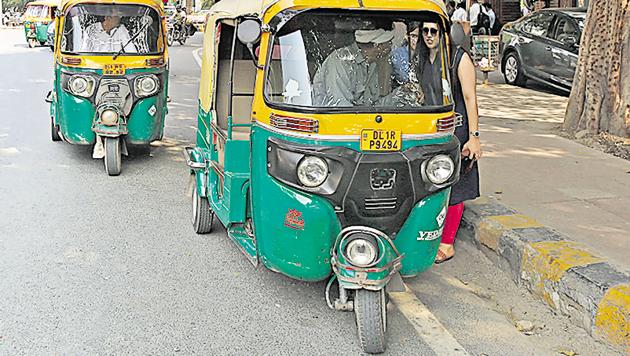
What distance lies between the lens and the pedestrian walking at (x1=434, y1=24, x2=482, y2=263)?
18.8ft

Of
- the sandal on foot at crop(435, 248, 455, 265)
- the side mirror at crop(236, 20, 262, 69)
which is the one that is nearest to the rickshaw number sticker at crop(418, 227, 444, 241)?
the sandal on foot at crop(435, 248, 455, 265)

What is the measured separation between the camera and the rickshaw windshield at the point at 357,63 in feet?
15.5

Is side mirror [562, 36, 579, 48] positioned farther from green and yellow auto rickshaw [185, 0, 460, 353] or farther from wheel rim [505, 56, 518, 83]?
green and yellow auto rickshaw [185, 0, 460, 353]

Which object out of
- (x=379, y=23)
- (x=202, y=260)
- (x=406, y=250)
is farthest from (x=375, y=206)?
(x=202, y=260)

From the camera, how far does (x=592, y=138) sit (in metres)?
9.76

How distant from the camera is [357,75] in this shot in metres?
4.84

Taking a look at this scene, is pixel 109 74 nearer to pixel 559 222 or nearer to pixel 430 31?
pixel 430 31

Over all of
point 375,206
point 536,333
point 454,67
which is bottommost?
point 536,333

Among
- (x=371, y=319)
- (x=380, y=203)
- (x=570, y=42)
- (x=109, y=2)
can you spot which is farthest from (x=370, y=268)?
(x=570, y=42)

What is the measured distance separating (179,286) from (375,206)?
5.39 feet

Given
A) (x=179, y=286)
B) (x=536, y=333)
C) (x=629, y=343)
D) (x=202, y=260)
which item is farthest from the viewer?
(x=202, y=260)

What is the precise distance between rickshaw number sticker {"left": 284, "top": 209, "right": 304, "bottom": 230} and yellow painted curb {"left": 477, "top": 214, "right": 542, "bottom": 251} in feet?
6.49

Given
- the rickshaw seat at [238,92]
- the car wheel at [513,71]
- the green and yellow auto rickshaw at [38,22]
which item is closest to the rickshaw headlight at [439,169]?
the rickshaw seat at [238,92]

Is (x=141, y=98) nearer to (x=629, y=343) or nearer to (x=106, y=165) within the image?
(x=106, y=165)
